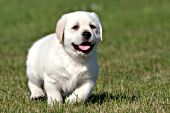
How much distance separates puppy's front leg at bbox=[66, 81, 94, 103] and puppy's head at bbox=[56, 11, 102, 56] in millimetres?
439

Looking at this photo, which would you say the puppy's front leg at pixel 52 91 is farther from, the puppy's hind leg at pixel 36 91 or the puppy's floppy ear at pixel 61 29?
the puppy's hind leg at pixel 36 91

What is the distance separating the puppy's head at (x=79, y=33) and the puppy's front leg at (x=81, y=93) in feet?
1.44

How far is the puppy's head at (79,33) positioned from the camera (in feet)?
25.4

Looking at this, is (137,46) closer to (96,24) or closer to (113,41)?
(113,41)

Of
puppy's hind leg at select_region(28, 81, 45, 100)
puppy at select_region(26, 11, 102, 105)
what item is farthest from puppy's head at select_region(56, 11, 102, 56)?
puppy's hind leg at select_region(28, 81, 45, 100)

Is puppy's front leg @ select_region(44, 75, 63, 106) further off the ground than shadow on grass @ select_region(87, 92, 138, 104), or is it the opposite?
puppy's front leg @ select_region(44, 75, 63, 106)

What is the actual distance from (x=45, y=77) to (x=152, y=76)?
3761mm

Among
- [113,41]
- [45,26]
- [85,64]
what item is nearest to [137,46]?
[113,41]

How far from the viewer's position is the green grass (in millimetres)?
7836

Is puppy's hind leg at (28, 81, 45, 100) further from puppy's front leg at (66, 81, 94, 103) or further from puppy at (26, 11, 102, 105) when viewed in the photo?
puppy's front leg at (66, 81, 94, 103)

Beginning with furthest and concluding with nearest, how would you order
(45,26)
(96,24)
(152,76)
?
(45,26) < (152,76) < (96,24)

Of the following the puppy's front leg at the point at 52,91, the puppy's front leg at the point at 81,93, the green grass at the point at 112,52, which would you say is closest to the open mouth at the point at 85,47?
the puppy's front leg at the point at 81,93

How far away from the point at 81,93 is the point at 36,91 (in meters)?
1.34

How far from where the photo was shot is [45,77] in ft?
26.4
